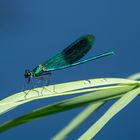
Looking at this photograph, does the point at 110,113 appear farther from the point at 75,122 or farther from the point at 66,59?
the point at 66,59

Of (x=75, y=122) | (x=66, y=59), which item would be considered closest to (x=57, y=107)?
(x=75, y=122)

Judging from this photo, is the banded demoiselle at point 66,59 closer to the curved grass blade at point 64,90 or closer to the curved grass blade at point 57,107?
the curved grass blade at point 64,90

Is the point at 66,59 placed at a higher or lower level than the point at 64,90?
higher

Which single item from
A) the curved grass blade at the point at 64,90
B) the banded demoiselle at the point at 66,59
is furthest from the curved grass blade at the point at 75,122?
the banded demoiselle at the point at 66,59

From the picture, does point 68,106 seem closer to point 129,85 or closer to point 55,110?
point 55,110

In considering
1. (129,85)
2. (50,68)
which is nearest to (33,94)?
(129,85)

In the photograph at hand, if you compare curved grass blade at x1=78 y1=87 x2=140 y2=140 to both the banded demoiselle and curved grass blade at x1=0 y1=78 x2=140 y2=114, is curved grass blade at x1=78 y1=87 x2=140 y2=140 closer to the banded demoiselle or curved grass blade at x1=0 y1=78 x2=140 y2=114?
curved grass blade at x1=0 y1=78 x2=140 y2=114

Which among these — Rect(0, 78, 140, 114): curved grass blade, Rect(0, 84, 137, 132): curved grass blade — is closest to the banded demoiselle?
Rect(0, 78, 140, 114): curved grass blade

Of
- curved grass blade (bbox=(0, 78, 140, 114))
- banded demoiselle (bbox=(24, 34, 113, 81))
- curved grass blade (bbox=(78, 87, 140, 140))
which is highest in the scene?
banded demoiselle (bbox=(24, 34, 113, 81))
